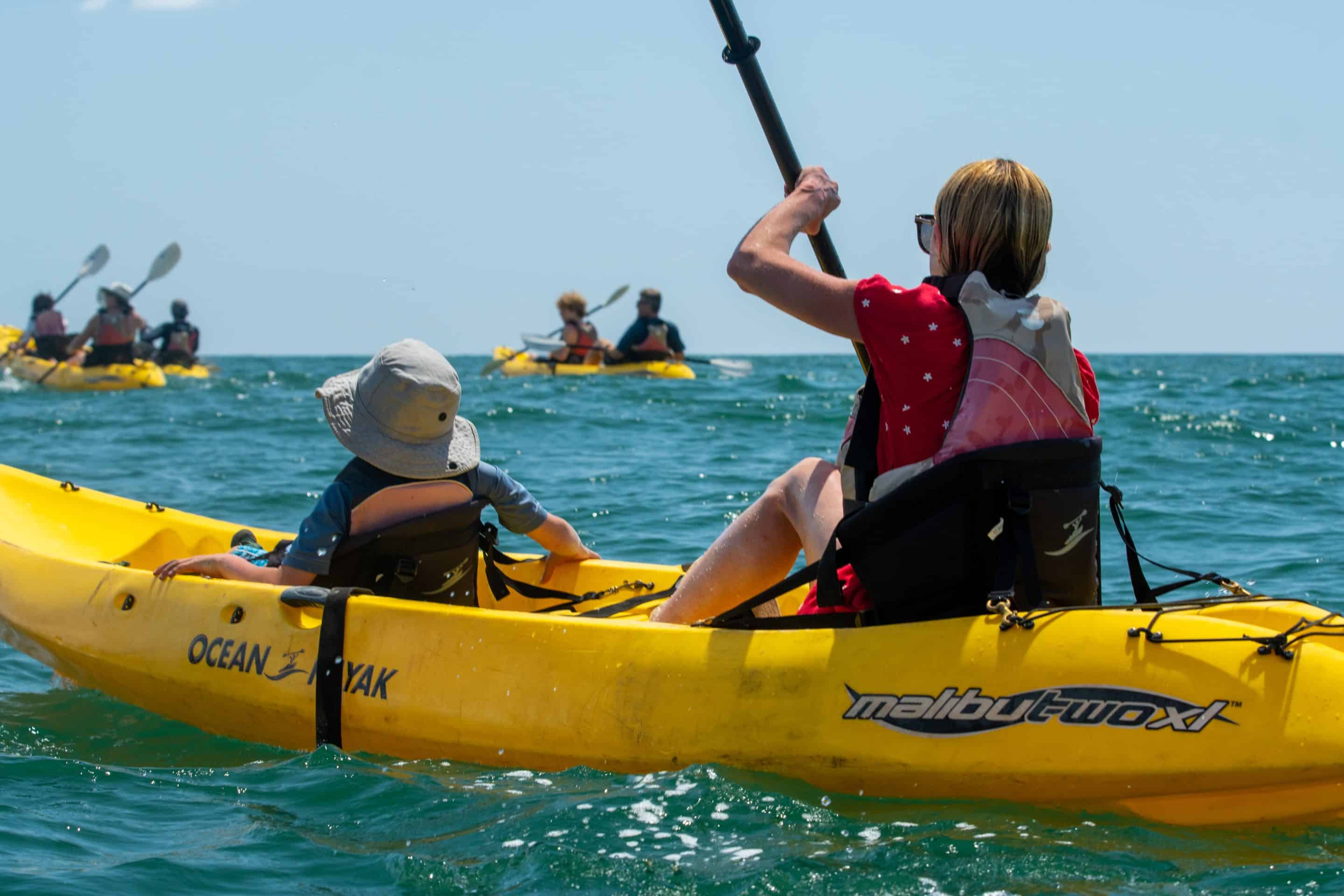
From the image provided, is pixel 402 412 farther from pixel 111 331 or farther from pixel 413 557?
pixel 111 331

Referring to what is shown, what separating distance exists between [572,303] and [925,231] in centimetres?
1710

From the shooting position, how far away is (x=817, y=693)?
2.87 m

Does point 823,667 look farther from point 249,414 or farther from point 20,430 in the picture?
point 249,414

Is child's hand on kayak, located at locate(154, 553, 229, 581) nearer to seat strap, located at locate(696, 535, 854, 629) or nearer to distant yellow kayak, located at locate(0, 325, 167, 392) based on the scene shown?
seat strap, located at locate(696, 535, 854, 629)

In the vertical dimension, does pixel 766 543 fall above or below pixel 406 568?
above

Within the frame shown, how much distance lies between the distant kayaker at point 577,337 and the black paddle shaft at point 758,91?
16.4m

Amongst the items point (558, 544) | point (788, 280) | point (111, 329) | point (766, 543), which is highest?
point (788, 280)

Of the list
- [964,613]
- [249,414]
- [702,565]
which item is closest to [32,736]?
[702,565]

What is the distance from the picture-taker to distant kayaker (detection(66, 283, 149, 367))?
1770cm

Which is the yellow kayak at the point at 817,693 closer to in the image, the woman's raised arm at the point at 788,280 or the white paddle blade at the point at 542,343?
the woman's raised arm at the point at 788,280

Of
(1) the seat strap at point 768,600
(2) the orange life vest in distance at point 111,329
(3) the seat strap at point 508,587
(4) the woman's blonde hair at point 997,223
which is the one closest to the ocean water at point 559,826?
(1) the seat strap at point 768,600

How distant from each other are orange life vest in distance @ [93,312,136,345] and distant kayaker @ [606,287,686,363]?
684 cm

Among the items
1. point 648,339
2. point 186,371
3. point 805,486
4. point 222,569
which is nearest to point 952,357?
point 805,486

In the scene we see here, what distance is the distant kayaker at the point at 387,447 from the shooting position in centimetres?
346
